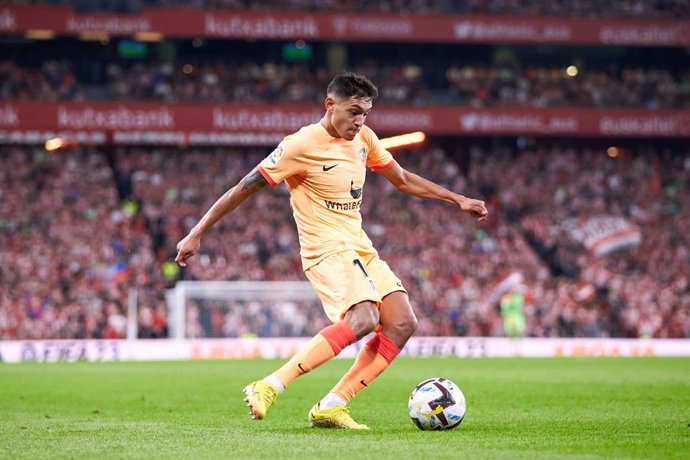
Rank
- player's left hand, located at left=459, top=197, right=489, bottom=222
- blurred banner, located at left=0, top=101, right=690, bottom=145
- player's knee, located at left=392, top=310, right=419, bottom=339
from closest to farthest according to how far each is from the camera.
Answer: player's knee, located at left=392, top=310, right=419, bottom=339 < player's left hand, located at left=459, top=197, right=489, bottom=222 < blurred banner, located at left=0, top=101, right=690, bottom=145

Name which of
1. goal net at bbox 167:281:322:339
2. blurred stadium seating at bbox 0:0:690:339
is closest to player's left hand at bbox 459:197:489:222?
goal net at bbox 167:281:322:339

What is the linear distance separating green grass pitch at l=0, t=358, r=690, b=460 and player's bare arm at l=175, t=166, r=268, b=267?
133 cm

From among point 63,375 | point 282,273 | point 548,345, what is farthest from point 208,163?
point 63,375

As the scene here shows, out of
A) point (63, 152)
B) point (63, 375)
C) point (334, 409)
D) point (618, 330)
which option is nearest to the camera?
point (334, 409)

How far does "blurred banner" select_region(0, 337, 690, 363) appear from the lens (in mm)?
26516

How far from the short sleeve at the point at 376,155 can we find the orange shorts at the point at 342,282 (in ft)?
3.08

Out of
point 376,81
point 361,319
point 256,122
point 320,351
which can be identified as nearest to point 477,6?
point 376,81

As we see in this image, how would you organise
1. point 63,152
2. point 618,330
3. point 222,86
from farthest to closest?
point 222,86
point 63,152
point 618,330

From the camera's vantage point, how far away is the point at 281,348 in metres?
27.8

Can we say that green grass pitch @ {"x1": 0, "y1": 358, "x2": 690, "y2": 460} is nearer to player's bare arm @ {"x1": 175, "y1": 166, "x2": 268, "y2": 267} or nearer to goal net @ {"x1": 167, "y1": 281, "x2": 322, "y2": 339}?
player's bare arm @ {"x1": 175, "y1": 166, "x2": 268, "y2": 267}

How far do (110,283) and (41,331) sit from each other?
95.1 inches

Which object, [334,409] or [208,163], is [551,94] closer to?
[208,163]

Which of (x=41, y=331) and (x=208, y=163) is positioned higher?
(x=208, y=163)

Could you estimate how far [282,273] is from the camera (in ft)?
105
